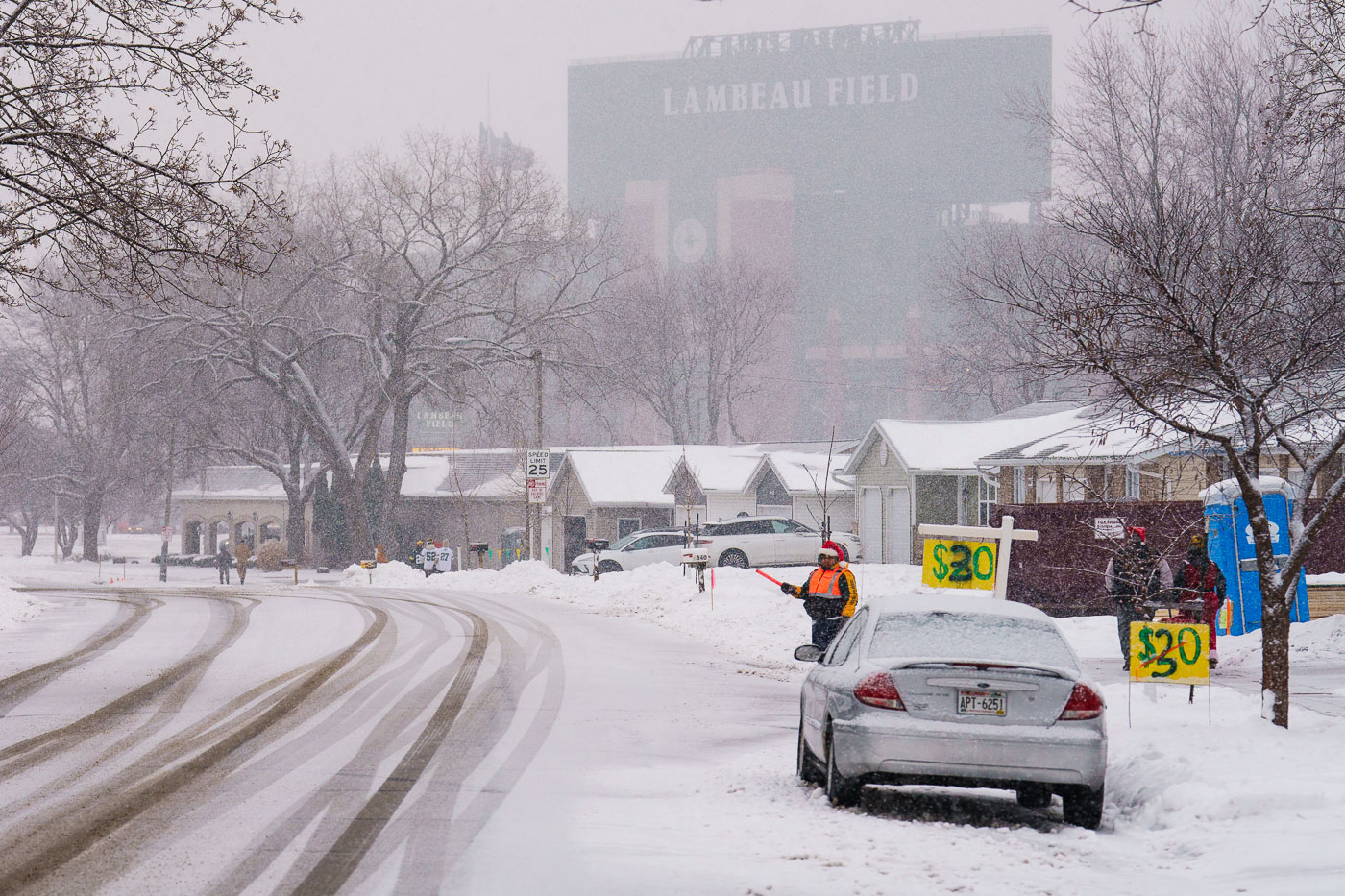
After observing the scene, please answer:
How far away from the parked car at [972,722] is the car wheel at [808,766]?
79 centimetres

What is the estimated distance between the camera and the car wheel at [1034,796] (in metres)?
8.78

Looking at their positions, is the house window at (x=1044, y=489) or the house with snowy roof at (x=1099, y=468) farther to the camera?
the house window at (x=1044, y=489)

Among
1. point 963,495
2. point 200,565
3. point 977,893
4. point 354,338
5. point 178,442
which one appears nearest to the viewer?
point 977,893

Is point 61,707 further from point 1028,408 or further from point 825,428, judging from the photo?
point 825,428

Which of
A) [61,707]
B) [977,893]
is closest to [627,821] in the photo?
[977,893]

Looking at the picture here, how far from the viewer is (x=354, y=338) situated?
55.6 meters

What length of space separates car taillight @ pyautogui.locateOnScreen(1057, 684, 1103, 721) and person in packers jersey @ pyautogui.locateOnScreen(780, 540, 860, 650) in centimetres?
787

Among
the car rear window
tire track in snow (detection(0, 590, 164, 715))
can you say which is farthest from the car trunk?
tire track in snow (detection(0, 590, 164, 715))

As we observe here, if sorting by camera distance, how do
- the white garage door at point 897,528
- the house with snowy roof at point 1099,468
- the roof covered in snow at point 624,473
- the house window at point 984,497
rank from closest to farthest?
the house with snowy roof at point 1099,468
the house window at point 984,497
the white garage door at point 897,528
the roof covered in snow at point 624,473

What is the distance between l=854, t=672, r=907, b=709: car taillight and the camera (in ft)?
29.0

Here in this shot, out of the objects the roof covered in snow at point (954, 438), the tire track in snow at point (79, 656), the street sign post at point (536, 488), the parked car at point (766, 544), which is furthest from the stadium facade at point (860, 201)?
the tire track in snow at point (79, 656)

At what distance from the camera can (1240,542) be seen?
18656 mm

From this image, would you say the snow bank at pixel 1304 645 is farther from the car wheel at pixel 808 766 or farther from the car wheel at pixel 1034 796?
the car wheel at pixel 808 766

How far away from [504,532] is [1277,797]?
61815mm
